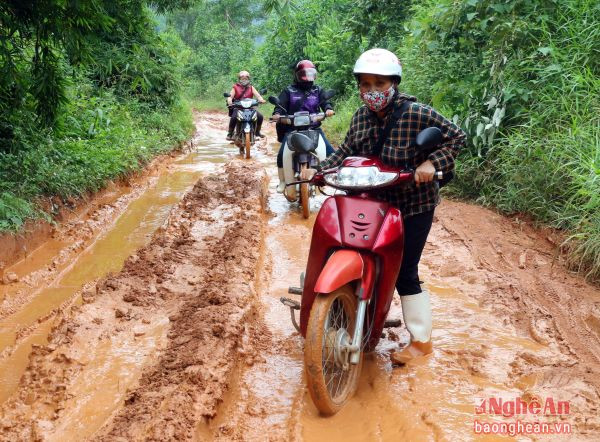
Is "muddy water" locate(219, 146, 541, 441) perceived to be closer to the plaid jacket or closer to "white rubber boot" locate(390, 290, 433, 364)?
"white rubber boot" locate(390, 290, 433, 364)

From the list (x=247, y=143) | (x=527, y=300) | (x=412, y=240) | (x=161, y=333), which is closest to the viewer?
(x=412, y=240)

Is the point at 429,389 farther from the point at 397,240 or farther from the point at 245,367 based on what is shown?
the point at 245,367

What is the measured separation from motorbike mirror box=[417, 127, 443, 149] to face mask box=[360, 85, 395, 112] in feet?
1.10

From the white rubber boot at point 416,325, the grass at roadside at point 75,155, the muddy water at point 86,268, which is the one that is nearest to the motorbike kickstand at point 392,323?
the white rubber boot at point 416,325

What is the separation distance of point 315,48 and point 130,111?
7.63m

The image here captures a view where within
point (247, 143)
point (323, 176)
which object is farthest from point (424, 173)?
point (247, 143)

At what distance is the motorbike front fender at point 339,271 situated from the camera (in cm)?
294

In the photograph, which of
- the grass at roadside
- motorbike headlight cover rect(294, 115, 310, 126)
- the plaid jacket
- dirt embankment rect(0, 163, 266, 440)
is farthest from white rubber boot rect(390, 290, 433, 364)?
motorbike headlight cover rect(294, 115, 310, 126)

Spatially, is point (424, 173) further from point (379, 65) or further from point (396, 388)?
point (396, 388)

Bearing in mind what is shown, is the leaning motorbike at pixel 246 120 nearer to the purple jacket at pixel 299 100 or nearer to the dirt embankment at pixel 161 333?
the purple jacket at pixel 299 100

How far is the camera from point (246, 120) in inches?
498

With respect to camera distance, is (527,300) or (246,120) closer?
(527,300)

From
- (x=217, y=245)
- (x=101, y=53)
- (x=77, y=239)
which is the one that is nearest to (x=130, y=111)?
(x=101, y=53)

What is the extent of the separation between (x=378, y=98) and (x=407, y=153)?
36cm
